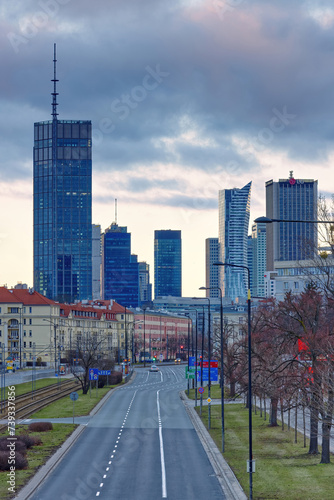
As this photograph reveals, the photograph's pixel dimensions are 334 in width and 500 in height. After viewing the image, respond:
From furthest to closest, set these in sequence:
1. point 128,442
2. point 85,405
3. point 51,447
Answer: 1. point 85,405
2. point 128,442
3. point 51,447

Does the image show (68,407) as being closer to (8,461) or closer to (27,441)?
(27,441)

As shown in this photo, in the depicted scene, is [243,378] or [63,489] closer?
[63,489]

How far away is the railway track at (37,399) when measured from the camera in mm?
83506

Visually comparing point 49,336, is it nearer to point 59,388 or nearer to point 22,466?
point 59,388

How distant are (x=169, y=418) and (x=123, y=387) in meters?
49.6

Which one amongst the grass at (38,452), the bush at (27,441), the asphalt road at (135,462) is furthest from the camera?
the bush at (27,441)

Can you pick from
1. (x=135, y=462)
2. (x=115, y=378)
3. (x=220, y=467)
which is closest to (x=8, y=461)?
(x=135, y=462)

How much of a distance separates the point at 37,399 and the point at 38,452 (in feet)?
157

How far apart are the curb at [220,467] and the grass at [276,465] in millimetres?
374

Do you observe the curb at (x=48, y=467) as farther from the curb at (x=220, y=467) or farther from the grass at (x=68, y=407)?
the grass at (x=68, y=407)

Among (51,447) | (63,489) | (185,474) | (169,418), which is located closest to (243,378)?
(169,418)

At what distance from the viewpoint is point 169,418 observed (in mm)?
80125

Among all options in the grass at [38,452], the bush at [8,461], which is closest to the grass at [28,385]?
the grass at [38,452]

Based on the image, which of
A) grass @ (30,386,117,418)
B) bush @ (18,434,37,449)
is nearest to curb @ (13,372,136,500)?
bush @ (18,434,37,449)
